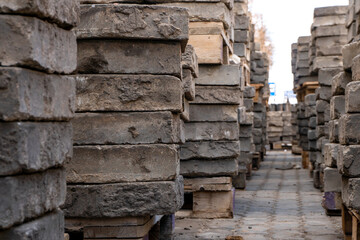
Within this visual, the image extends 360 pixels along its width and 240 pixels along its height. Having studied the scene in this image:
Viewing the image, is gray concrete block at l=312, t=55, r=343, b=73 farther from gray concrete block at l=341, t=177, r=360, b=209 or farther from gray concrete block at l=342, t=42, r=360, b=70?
gray concrete block at l=341, t=177, r=360, b=209

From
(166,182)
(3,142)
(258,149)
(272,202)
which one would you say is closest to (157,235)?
(166,182)

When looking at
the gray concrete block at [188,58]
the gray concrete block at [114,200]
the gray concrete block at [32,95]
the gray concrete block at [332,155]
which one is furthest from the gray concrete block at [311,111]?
the gray concrete block at [32,95]

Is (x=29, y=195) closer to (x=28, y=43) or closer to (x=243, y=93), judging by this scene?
(x=28, y=43)

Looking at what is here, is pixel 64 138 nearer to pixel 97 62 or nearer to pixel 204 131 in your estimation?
pixel 97 62

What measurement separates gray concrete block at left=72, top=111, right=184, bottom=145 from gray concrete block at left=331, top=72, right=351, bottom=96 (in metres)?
2.44

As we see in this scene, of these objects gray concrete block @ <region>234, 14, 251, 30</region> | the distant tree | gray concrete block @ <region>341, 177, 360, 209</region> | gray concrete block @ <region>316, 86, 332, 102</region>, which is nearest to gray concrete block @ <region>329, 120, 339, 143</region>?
gray concrete block @ <region>341, 177, 360, 209</region>

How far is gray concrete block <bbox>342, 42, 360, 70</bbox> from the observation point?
7.42m

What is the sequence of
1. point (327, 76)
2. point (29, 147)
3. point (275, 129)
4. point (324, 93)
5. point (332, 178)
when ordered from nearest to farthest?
point (29, 147)
point (332, 178)
point (327, 76)
point (324, 93)
point (275, 129)

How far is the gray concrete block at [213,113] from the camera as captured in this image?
10055mm

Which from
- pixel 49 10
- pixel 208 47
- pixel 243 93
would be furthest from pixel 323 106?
pixel 49 10

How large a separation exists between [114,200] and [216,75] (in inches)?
162

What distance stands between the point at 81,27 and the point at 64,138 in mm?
2337

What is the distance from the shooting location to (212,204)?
33.8 ft

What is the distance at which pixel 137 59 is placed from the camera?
20.9 feet
